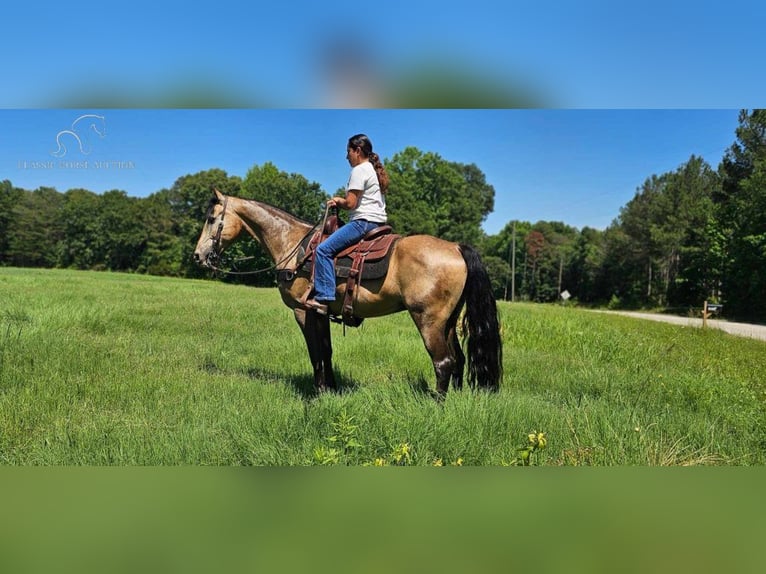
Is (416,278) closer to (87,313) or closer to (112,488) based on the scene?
(112,488)

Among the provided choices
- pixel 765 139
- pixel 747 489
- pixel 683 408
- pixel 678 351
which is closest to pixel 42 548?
pixel 747 489

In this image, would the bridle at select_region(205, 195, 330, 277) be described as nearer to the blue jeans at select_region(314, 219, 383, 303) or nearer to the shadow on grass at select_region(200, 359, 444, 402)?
the blue jeans at select_region(314, 219, 383, 303)

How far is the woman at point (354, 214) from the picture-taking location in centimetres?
351

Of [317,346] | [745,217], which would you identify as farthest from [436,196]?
[745,217]

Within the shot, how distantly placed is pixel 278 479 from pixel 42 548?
978mm

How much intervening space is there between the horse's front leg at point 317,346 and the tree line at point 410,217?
1.15 meters

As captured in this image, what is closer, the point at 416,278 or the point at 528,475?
the point at 528,475

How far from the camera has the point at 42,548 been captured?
1703mm

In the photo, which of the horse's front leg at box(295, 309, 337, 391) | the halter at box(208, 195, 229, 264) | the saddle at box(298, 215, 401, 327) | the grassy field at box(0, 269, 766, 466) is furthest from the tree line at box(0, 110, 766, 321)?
the saddle at box(298, 215, 401, 327)

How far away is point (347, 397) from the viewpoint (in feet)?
10.7

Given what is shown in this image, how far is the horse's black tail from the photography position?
3619mm

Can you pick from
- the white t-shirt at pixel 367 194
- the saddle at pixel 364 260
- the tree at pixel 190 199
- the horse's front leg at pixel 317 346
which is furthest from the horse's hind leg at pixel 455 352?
the tree at pixel 190 199

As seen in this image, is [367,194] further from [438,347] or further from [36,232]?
[36,232]

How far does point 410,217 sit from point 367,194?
3000 millimetres
